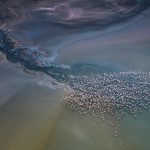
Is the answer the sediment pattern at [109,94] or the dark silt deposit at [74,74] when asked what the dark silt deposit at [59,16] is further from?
the sediment pattern at [109,94]

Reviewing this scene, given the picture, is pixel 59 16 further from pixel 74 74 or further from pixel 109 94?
pixel 109 94

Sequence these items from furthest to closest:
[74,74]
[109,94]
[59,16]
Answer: [59,16], [74,74], [109,94]

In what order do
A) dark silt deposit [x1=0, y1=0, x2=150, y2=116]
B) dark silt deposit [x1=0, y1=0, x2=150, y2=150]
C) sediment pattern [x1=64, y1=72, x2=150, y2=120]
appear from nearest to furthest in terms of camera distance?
dark silt deposit [x1=0, y1=0, x2=150, y2=150] → sediment pattern [x1=64, y1=72, x2=150, y2=120] → dark silt deposit [x1=0, y1=0, x2=150, y2=116]

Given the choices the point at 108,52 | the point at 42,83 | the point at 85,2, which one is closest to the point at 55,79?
the point at 42,83

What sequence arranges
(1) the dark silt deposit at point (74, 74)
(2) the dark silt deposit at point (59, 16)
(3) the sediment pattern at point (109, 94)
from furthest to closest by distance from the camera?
(2) the dark silt deposit at point (59, 16) → (3) the sediment pattern at point (109, 94) → (1) the dark silt deposit at point (74, 74)

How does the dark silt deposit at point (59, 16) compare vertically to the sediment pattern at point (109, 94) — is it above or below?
above

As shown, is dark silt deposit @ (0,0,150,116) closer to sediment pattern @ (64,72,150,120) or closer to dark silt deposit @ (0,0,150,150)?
dark silt deposit @ (0,0,150,150)

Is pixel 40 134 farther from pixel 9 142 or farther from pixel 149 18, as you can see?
pixel 149 18

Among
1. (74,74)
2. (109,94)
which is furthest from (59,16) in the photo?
(109,94)

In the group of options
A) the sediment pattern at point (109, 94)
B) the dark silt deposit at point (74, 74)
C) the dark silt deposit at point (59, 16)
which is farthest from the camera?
the dark silt deposit at point (59, 16)

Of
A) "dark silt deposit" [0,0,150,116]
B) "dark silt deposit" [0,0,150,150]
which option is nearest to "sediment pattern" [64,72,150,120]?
"dark silt deposit" [0,0,150,150]

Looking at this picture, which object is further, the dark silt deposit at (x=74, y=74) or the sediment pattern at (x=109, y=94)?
the sediment pattern at (x=109, y=94)

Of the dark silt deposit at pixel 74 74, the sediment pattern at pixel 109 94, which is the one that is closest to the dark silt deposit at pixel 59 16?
the dark silt deposit at pixel 74 74
